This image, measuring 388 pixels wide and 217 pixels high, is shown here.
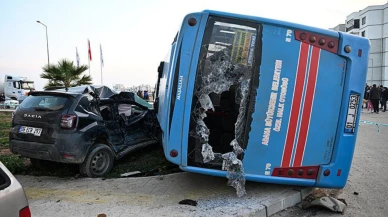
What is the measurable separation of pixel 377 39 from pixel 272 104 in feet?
179

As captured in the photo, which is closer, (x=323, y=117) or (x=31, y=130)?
(x=323, y=117)

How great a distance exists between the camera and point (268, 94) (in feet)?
12.3

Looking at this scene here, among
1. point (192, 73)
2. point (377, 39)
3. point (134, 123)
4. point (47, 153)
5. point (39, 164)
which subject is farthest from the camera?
point (377, 39)

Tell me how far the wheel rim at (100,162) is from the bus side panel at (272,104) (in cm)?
282

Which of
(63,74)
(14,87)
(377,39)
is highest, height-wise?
(377,39)

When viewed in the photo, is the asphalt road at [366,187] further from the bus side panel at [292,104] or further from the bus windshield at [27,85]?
the bus windshield at [27,85]

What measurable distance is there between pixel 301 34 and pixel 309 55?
0.93ft

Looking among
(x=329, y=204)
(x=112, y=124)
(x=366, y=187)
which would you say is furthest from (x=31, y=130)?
(x=366, y=187)

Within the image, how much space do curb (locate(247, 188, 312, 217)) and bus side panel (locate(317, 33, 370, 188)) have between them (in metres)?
0.44

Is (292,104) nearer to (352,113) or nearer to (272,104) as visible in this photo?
(272,104)

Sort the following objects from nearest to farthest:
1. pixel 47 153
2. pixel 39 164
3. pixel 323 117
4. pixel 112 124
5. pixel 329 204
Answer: pixel 323 117
pixel 329 204
pixel 47 153
pixel 39 164
pixel 112 124

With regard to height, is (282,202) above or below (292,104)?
below

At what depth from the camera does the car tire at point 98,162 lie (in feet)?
16.8

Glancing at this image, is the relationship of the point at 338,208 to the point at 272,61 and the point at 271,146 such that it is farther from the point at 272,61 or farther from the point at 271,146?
the point at 272,61
